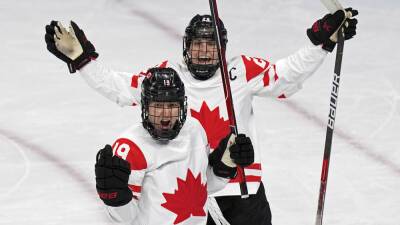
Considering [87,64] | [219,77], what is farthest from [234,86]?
[87,64]

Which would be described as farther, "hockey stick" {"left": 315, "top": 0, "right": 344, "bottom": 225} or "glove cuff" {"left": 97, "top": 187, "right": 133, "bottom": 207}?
"hockey stick" {"left": 315, "top": 0, "right": 344, "bottom": 225}

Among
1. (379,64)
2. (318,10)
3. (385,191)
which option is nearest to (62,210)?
(385,191)

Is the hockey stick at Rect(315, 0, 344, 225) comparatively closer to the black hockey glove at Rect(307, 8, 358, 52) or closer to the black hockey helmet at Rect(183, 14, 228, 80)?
the black hockey glove at Rect(307, 8, 358, 52)

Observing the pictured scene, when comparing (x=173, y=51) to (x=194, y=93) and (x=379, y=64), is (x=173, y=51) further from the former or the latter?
(x=194, y=93)

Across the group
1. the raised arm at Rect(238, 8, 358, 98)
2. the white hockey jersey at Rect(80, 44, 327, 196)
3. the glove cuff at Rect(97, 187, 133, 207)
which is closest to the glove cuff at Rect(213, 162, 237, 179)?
the glove cuff at Rect(97, 187, 133, 207)

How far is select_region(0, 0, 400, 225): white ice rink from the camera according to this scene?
5.04m

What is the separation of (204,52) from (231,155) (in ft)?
1.99

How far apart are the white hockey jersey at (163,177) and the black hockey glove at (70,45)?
57 cm

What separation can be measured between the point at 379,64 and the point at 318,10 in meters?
0.86

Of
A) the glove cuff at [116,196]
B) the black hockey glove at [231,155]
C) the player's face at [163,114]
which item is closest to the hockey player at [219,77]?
the black hockey glove at [231,155]

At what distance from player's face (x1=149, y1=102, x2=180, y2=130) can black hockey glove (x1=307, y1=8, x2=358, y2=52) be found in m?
0.81

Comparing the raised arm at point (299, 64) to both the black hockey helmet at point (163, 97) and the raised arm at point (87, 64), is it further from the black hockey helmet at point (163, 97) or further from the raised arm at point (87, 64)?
the black hockey helmet at point (163, 97)

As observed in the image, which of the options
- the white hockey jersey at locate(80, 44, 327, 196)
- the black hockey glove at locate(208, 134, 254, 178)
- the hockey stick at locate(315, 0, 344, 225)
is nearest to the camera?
the black hockey glove at locate(208, 134, 254, 178)

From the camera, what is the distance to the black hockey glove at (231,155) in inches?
136
